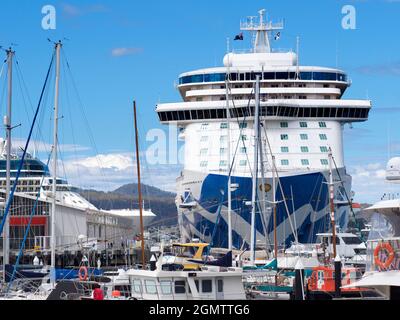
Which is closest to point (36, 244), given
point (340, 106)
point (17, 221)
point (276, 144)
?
point (17, 221)

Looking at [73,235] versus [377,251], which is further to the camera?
[73,235]

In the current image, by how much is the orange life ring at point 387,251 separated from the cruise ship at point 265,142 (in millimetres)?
35414

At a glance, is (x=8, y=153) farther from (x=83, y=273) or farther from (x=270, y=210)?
(x=270, y=210)

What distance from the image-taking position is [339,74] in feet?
244

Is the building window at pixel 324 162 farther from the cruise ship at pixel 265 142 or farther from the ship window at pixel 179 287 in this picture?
the ship window at pixel 179 287

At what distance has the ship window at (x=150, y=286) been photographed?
1243 inches

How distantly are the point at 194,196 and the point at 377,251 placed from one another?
42607 millimetres

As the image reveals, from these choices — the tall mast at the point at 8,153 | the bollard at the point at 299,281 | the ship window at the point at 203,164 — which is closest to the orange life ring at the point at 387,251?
the bollard at the point at 299,281

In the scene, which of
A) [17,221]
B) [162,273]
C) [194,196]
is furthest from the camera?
[17,221]

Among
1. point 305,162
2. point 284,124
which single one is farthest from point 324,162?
point 284,124

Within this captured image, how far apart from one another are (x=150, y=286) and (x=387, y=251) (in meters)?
8.39
